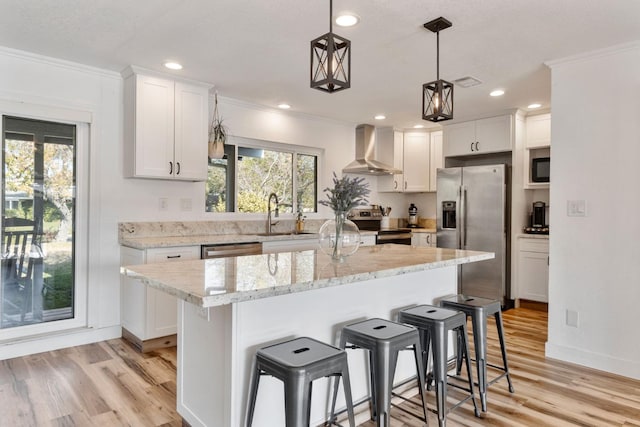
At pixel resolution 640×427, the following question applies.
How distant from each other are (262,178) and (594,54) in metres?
3.44

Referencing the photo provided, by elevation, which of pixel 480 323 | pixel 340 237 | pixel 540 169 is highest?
pixel 540 169

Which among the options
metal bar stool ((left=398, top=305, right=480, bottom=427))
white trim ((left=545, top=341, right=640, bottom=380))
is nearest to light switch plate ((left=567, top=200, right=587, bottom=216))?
white trim ((left=545, top=341, right=640, bottom=380))

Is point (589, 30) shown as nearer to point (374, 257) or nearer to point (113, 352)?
point (374, 257)

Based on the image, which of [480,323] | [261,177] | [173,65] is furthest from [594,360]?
[173,65]

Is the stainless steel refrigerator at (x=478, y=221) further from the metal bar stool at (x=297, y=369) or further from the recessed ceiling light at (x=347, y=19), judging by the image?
the metal bar stool at (x=297, y=369)

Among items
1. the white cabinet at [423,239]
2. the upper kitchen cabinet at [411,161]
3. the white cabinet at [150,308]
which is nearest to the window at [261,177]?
the white cabinet at [150,308]

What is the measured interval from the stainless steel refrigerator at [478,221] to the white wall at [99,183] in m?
3.12

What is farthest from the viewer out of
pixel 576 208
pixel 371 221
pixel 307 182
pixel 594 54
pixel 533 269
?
pixel 371 221

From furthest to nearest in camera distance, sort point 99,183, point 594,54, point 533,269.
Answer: point 533,269
point 99,183
point 594,54

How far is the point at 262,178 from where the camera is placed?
4914mm

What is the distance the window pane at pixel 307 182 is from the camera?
5290mm

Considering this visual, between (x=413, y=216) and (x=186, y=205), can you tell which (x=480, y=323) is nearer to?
(x=186, y=205)

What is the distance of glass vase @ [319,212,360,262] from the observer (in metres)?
2.37

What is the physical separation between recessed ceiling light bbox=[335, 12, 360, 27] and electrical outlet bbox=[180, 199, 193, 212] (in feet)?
7.80
